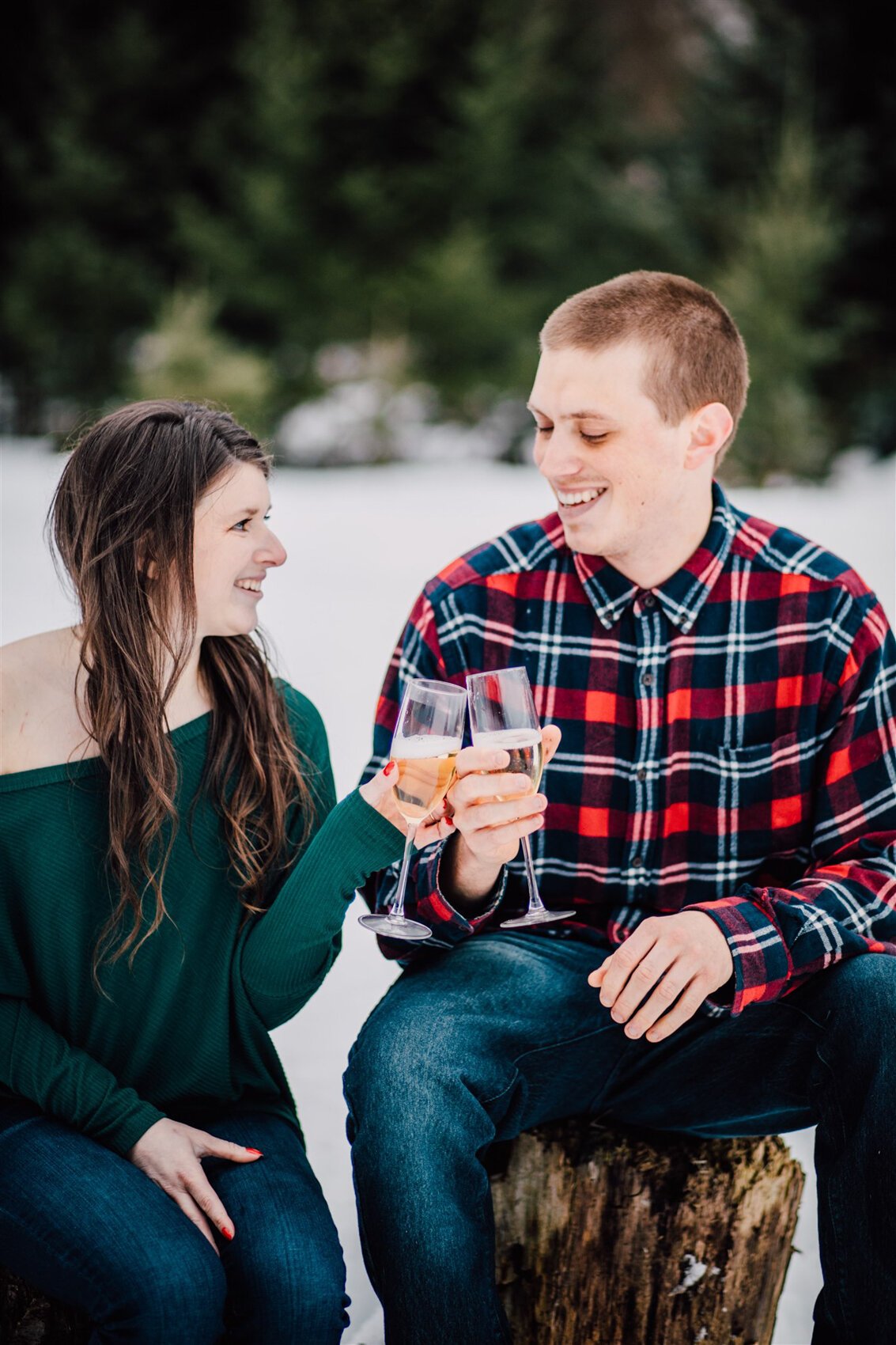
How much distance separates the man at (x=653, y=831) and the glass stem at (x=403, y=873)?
0.23 ft

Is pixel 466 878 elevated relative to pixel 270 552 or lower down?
lower down

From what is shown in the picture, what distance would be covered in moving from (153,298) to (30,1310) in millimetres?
17818

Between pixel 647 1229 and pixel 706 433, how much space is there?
1.47 m

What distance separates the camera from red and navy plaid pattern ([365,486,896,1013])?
217cm

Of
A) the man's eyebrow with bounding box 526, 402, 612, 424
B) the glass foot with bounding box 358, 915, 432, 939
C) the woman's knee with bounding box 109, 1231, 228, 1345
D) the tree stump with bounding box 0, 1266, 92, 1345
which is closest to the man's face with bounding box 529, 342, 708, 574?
the man's eyebrow with bounding box 526, 402, 612, 424

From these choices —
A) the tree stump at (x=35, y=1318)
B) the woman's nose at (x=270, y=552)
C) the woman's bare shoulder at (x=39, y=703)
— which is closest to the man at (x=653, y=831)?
the woman's nose at (x=270, y=552)

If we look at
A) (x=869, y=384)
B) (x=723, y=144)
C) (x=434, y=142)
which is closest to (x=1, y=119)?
→ (x=434, y=142)

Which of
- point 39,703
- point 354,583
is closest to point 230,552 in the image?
point 39,703

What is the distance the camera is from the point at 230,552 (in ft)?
6.57

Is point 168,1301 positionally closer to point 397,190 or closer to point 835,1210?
point 835,1210

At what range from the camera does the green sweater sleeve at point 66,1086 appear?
71.4 inches

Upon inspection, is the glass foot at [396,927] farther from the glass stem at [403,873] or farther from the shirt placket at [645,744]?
the shirt placket at [645,744]

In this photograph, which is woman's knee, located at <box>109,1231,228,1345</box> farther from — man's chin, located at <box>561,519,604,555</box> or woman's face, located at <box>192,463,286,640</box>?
man's chin, located at <box>561,519,604,555</box>

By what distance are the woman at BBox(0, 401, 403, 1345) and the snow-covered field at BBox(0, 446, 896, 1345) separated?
2.07 ft
